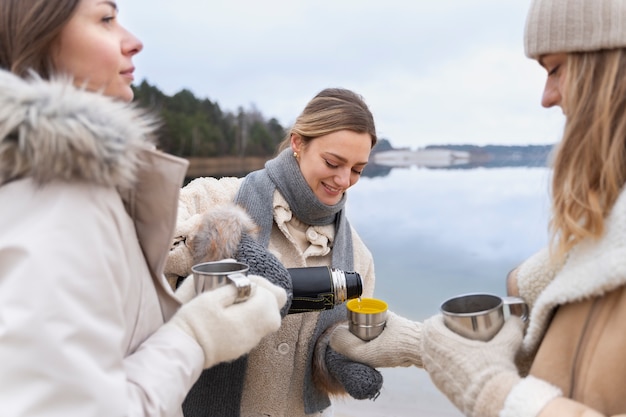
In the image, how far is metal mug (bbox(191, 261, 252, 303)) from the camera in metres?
0.98

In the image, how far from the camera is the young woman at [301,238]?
156 centimetres

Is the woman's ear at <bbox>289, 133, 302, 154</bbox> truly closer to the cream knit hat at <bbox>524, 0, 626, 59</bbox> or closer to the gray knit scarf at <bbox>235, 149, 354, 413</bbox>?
the gray knit scarf at <bbox>235, 149, 354, 413</bbox>

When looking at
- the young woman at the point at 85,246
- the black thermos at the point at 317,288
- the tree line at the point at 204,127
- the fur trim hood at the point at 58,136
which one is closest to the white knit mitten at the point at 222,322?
the young woman at the point at 85,246

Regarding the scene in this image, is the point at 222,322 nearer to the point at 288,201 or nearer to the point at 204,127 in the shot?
the point at 288,201

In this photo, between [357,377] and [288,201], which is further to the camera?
[288,201]

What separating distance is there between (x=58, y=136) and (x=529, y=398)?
0.82 m

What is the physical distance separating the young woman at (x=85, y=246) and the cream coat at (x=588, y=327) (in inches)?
20.3

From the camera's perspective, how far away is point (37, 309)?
0.65 metres

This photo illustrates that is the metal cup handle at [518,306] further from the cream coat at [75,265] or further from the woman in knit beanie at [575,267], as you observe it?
the cream coat at [75,265]

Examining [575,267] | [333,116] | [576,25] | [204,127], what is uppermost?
[576,25]

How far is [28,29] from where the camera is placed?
2.89ft

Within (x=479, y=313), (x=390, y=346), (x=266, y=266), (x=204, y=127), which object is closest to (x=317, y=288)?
(x=266, y=266)

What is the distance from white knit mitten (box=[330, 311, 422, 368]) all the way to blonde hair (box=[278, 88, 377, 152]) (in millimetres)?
687

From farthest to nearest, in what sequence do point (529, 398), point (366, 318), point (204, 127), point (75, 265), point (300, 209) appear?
point (204, 127) → point (300, 209) → point (366, 318) → point (529, 398) → point (75, 265)
